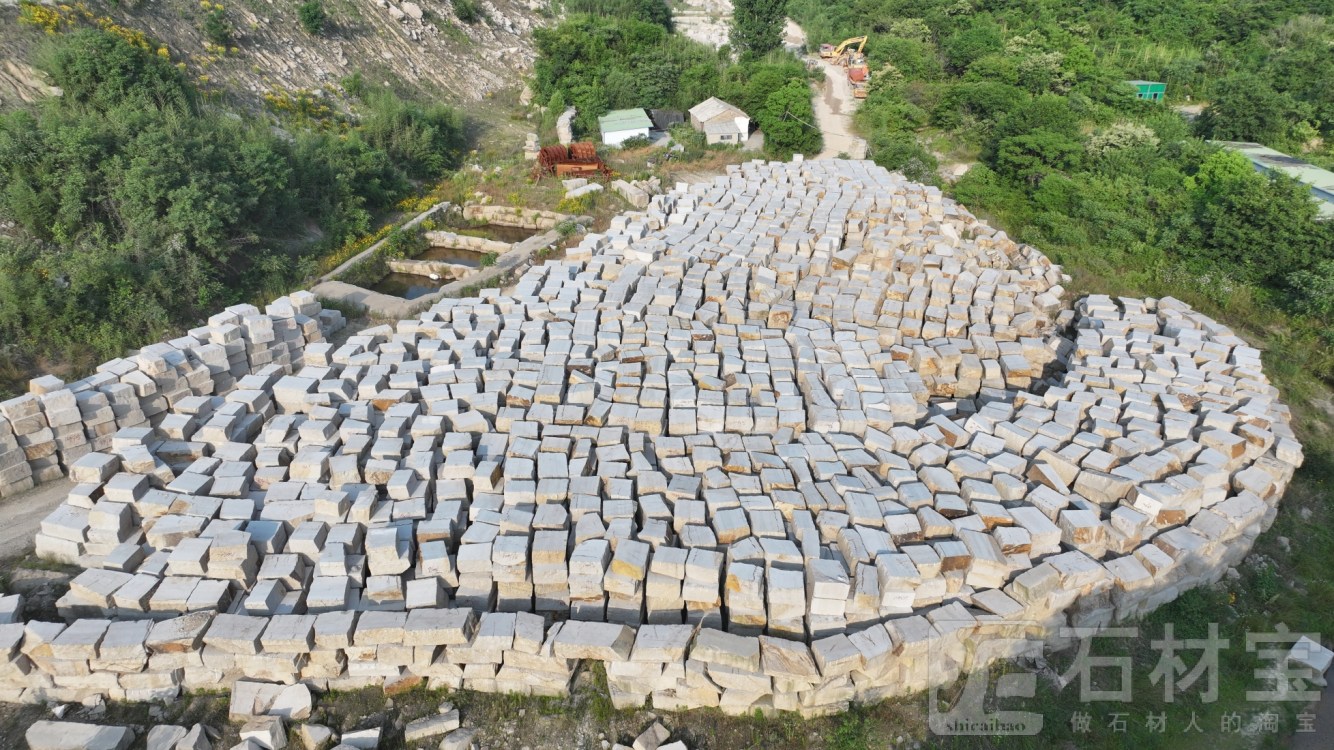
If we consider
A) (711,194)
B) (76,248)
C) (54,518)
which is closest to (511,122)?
(711,194)

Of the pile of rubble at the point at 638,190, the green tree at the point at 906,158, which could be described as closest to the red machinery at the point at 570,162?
the pile of rubble at the point at 638,190

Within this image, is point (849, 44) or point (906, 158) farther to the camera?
point (849, 44)

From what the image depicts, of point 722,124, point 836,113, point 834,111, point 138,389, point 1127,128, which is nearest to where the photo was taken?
point 138,389

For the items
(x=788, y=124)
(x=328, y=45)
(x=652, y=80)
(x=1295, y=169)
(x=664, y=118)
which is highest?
(x=328, y=45)

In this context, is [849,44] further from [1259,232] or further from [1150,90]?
[1259,232]

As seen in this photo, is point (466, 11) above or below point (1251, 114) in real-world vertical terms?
above

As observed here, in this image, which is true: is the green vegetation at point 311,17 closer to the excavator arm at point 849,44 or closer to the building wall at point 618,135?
the building wall at point 618,135

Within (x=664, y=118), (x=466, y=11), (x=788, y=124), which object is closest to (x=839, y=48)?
(x=664, y=118)

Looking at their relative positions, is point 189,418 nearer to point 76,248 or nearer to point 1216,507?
point 76,248
